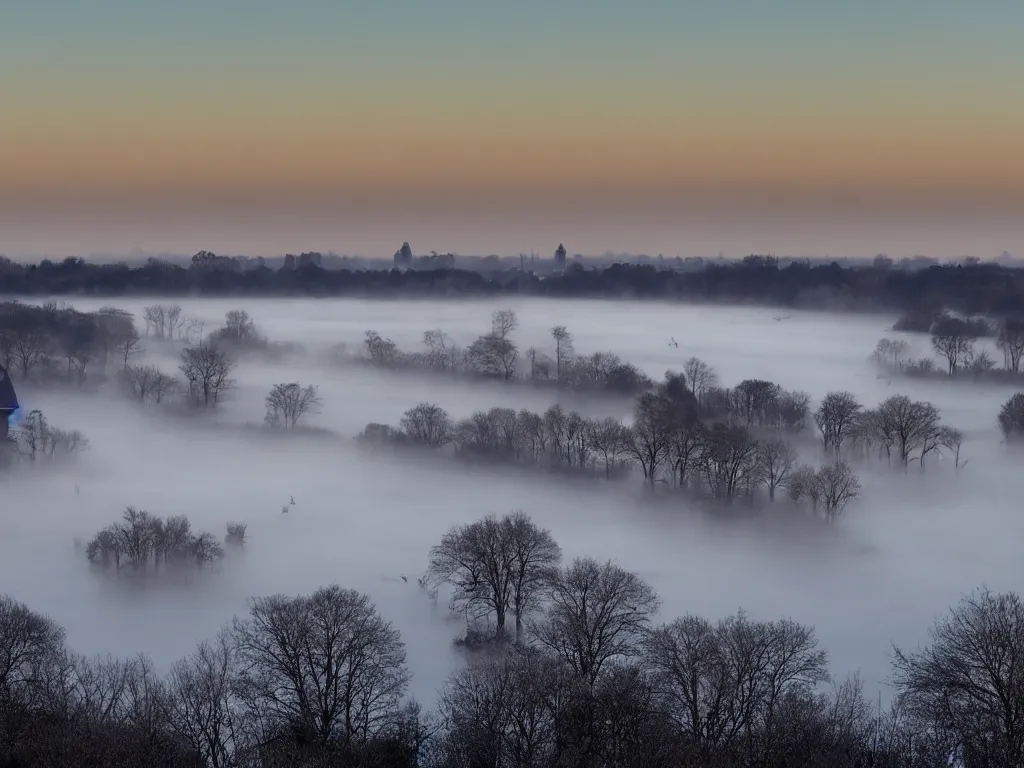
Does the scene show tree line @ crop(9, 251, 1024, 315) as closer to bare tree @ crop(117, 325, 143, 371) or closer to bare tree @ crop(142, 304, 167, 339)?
bare tree @ crop(142, 304, 167, 339)

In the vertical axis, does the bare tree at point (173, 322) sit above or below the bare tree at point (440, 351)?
above

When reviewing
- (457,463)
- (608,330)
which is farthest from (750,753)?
(608,330)

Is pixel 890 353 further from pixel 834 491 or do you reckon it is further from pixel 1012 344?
pixel 834 491

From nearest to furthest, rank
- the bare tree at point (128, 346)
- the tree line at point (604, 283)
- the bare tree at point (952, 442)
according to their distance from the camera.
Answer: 1. the bare tree at point (952, 442)
2. the bare tree at point (128, 346)
3. the tree line at point (604, 283)

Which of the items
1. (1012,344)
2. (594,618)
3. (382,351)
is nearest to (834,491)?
(594,618)

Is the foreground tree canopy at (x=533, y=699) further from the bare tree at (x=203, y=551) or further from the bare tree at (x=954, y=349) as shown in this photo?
the bare tree at (x=954, y=349)

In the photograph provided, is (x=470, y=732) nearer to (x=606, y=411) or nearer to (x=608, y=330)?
(x=606, y=411)

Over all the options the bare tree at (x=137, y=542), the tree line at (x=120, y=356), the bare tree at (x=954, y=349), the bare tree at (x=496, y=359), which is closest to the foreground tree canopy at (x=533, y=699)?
the bare tree at (x=137, y=542)
